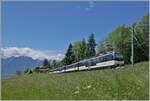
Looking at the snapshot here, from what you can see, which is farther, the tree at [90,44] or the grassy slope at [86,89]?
the tree at [90,44]

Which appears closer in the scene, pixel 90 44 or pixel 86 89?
pixel 86 89

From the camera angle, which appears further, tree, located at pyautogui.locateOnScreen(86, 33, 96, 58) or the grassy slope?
tree, located at pyautogui.locateOnScreen(86, 33, 96, 58)

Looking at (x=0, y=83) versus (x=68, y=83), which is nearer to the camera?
(x=0, y=83)

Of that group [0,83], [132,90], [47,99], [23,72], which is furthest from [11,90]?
[132,90]

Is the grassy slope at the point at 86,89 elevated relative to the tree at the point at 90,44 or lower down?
lower down

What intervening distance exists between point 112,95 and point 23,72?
6.60 ft

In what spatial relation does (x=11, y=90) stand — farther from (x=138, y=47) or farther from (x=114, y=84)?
(x=138, y=47)

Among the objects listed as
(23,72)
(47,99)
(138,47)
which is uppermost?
(138,47)

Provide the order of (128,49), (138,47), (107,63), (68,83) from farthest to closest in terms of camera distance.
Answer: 1. (107,63)
2. (128,49)
3. (138,47)
4. (68,83)

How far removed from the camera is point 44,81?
18.0 ft

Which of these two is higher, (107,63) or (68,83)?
(107,63)

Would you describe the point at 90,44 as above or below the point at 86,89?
above

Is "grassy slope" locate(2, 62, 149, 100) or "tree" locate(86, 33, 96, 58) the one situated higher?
"tree" locate(86, 33, 96, 58)

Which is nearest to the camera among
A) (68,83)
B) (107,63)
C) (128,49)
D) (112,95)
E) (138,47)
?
(112,95)
